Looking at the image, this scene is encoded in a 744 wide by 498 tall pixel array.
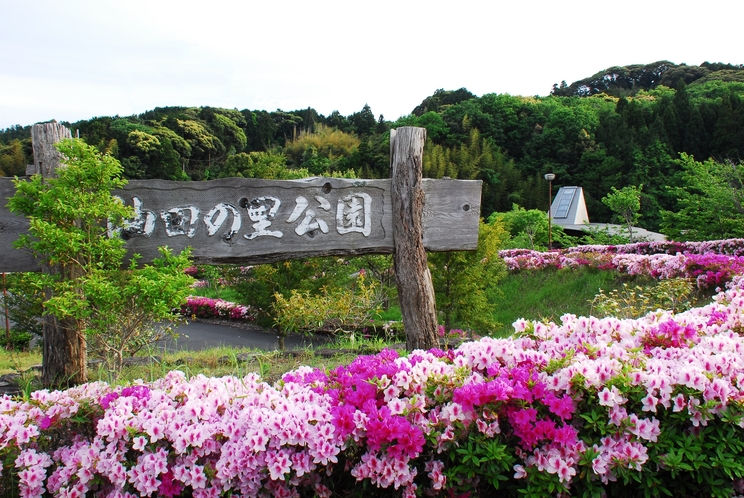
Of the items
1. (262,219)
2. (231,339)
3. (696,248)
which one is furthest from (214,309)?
(262,219)

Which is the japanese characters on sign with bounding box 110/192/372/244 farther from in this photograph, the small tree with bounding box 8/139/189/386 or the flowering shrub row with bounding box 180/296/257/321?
the flowering shrub row with bounding box 180/296/257/321

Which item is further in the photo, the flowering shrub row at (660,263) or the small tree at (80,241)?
the flowering shrub row at (660,263)

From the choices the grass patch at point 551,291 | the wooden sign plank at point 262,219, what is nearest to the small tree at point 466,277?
the grass patch at point 551,291

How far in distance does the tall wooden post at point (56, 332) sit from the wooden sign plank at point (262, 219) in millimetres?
303

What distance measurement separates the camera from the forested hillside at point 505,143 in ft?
131

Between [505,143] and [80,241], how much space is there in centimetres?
5661

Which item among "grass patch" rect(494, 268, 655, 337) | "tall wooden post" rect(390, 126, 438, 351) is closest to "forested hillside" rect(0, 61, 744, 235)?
"grass patch" rect(494, 268, 655, 337)

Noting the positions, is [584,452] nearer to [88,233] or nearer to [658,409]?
[658,409]

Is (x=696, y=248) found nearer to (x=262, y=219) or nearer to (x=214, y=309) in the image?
(x=262, y=219)

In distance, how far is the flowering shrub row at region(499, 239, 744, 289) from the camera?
7.66 metres

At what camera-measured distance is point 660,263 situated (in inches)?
364

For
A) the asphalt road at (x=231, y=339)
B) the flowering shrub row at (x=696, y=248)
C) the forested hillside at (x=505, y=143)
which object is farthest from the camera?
the forested hillside at (x=505, y=143)

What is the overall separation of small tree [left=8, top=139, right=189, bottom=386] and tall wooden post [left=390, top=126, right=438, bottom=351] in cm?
173

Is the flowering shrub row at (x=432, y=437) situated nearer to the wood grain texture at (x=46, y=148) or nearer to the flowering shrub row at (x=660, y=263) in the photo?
the wood grain texture at (x=46, y=148)
